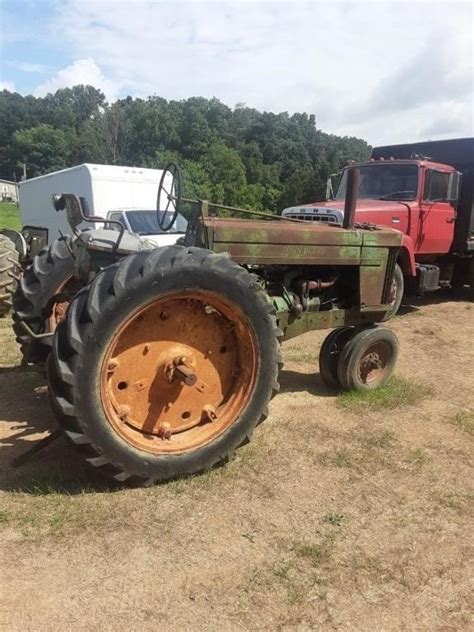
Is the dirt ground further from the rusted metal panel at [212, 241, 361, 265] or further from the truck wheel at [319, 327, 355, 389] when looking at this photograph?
the rusted metal panel at [212, 241, 361, 265]

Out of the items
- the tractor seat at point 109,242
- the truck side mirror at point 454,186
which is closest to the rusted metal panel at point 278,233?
the tractor seat at point 109,242

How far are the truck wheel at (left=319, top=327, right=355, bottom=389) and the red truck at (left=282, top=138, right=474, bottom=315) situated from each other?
3595 millimetres

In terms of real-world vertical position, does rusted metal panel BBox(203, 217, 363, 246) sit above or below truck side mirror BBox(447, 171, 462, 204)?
below

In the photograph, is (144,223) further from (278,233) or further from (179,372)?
(179,372)

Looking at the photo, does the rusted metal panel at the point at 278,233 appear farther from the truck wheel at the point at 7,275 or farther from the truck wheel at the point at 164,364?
the truck wheel at the point at 7,275

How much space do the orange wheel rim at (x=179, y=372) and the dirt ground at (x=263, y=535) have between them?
313 mm

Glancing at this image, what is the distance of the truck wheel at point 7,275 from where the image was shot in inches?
286

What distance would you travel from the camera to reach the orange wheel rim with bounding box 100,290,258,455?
123 inches

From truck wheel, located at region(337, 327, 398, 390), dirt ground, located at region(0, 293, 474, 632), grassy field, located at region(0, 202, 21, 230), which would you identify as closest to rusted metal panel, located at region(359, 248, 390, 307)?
truck wheel, located at region(337, 327, 398, 390)

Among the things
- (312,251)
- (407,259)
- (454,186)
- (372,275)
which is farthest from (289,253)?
(454,186)

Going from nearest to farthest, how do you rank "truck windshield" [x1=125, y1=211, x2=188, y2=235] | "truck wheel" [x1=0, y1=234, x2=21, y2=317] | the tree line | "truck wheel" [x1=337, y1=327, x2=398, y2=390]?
"truck wheel" [x1=337, y1=327, x2=398, y2=390]
"truck wheel" [x1=0, y1=234, x2=21, y2=317]
"truck windshield" [x1=125, y1=211, x2=188, y2=235]
the tree line

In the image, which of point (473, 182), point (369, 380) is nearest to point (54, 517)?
point (369, 380)

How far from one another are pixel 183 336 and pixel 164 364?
0.20 m

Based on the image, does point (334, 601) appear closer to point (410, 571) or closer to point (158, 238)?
point (410, 571)
